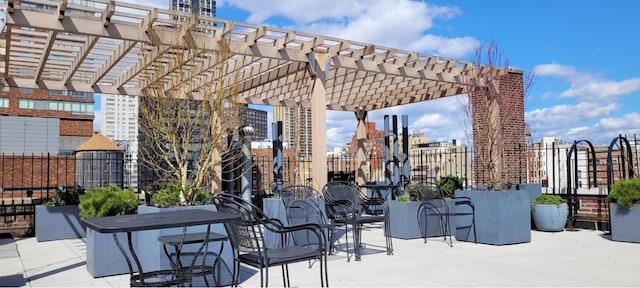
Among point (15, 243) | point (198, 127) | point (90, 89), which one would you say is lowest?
point (15, 243)

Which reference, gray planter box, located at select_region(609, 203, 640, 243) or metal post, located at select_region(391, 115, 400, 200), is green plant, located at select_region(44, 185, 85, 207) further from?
gray planter box, located at select_region(609, 203, 640, 243)

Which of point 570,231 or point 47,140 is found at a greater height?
point 47,140

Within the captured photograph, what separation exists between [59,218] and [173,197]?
4.72 meters

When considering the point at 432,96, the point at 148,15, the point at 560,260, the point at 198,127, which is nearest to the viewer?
the point at 198,127

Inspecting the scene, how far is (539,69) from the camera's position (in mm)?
9688

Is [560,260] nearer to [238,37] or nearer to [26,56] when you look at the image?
[238,37]

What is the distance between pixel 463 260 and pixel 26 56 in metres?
8.05

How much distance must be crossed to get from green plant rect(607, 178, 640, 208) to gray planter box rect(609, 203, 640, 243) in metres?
0.09

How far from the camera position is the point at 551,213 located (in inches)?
330

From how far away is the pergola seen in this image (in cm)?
668

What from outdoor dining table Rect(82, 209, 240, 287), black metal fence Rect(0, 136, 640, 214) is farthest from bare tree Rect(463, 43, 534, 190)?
outdoor dining table Rect(82, 209, 240, 287)

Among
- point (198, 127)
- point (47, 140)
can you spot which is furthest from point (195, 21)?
point (47, 140)

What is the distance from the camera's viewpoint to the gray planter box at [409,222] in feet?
25.6

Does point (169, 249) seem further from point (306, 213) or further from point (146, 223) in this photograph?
point (306, 213)
